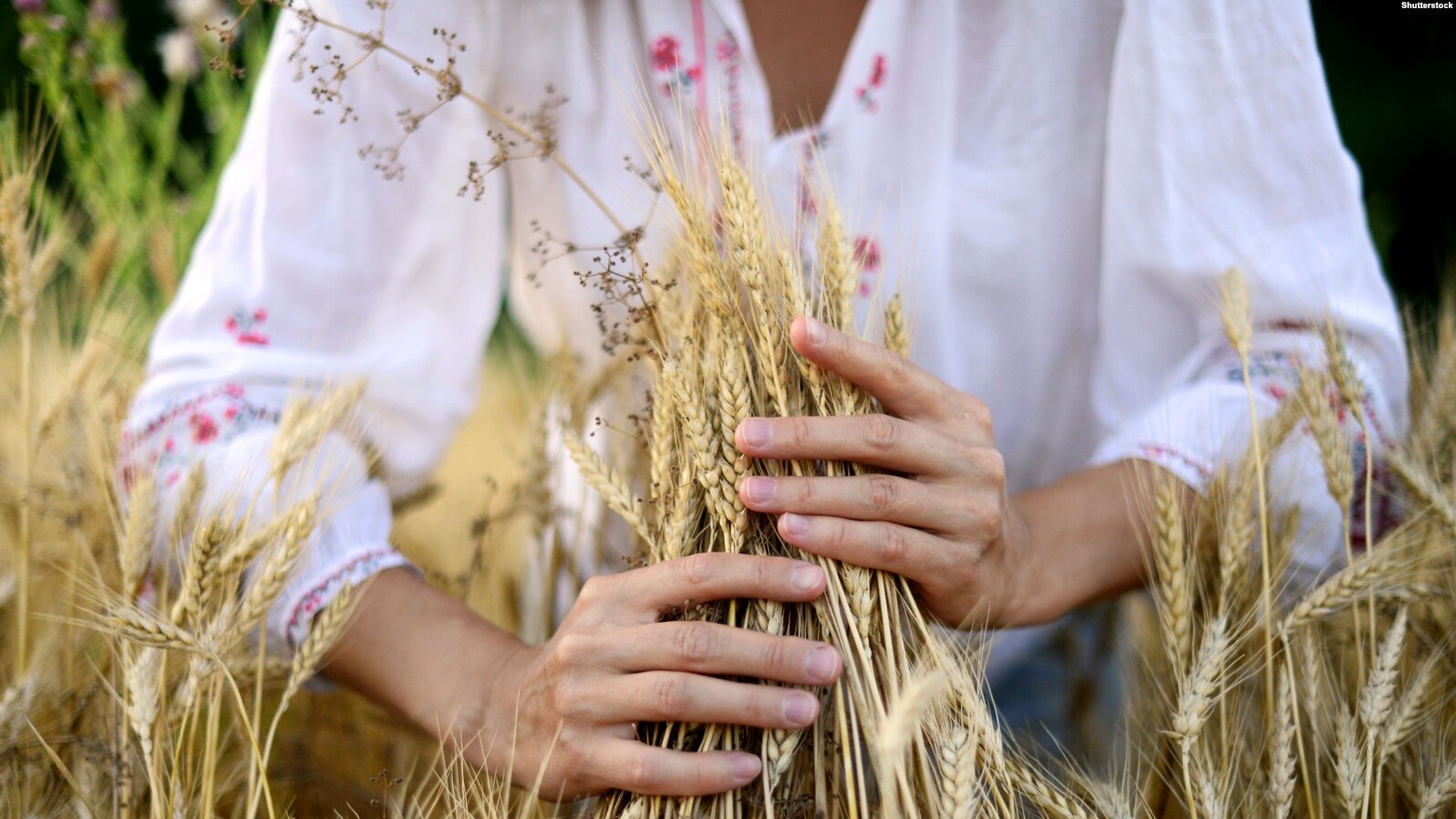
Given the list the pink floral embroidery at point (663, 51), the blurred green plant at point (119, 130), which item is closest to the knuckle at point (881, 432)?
the pink floral embroidery at point (663, 51)

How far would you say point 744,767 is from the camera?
51 centimetres

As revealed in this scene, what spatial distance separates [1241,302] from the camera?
0.72 metres

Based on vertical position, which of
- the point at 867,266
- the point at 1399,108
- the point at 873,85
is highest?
the point at 1399,108

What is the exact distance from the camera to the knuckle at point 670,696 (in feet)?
1.70

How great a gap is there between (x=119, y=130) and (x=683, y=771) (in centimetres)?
116

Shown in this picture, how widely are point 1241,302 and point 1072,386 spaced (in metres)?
0.37

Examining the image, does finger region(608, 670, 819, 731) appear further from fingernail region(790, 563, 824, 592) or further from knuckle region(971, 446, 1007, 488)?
knuckle region(971, 446, 1007, 488)

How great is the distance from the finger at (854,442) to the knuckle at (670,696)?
132 mm

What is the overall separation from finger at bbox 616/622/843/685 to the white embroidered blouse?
33cm

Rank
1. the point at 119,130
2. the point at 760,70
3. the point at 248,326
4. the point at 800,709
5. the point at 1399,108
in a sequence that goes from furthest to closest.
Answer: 1. the point at 1399,108
2. the point at 119,130
3. the point at 760,70
4. the point at 248,326
5. the point at 800,709

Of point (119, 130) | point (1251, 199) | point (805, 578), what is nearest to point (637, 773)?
point (805, 578)

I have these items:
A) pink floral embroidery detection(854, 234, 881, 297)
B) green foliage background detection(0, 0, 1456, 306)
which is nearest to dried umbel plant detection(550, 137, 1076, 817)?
pink floral embroidery detection(854, 234, 881, 297)

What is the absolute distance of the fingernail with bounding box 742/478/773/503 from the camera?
54 cm

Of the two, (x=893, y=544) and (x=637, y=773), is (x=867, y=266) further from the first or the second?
(x=637, y=773)
